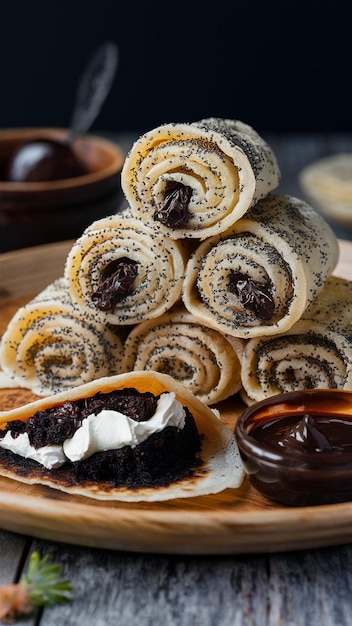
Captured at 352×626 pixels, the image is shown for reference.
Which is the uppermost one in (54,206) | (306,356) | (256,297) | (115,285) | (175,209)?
(175,209)

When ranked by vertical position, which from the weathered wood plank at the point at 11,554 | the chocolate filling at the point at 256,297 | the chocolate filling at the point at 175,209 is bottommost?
the weathered wood plank at the point at 11,554

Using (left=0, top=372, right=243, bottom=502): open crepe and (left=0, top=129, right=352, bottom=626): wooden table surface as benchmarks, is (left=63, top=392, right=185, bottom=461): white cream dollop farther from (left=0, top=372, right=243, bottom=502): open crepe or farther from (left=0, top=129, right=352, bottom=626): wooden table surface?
(left=0, top=129, right=352, bottom=626): wooden table surface

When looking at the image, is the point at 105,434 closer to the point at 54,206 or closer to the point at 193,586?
the point at 193,586

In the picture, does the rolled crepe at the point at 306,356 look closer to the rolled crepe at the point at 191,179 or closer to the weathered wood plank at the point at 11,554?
the rolled crepe at the point at 191,179

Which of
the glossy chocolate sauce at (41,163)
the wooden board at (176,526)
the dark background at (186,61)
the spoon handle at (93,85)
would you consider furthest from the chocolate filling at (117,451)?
the dark background at (186,61)

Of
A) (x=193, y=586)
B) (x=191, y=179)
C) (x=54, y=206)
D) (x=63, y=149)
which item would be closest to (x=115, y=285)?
(x=191, y=179)

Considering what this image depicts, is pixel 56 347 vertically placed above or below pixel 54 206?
above
